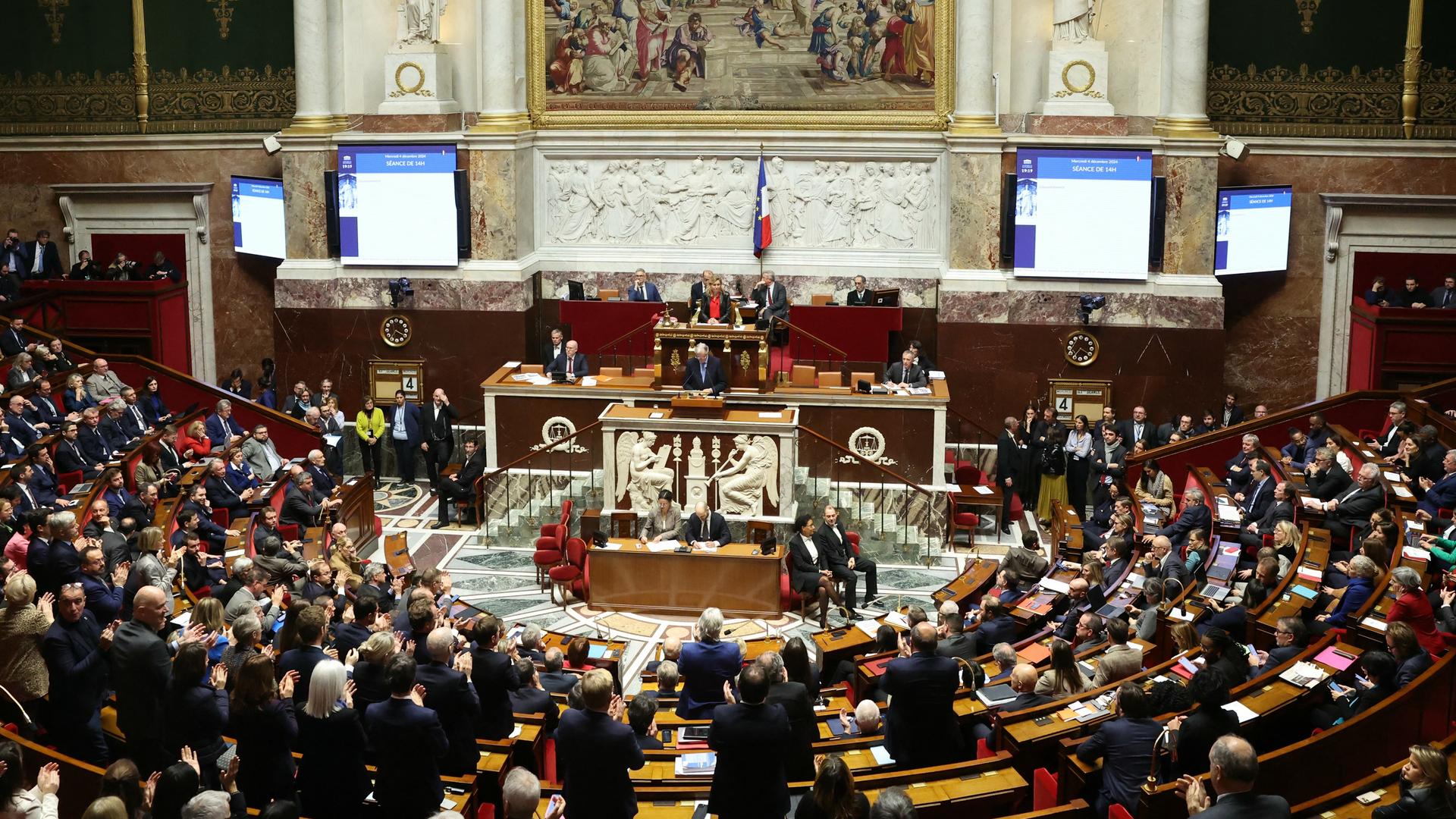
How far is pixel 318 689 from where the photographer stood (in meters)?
7.85

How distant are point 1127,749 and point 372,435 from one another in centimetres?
1437

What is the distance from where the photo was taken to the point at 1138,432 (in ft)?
64.4

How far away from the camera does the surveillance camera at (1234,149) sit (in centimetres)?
2022

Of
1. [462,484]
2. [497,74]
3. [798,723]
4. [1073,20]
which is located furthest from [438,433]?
[798,723]

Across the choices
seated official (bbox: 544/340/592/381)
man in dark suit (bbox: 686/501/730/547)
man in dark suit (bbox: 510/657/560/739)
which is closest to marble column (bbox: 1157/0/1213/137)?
seated official (bbox: 544/340/592/381)

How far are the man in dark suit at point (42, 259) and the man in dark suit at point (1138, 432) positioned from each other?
15931 millimetres

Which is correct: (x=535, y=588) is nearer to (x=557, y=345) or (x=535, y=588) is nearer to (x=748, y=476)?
(x=748, y=476)

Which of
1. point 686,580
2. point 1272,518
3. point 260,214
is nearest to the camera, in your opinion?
point 1272,518

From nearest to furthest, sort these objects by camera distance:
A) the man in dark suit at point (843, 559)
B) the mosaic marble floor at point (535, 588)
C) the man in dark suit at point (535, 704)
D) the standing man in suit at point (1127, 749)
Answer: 1. the standing man in suit at point (1127, 749)
2. the man in dark suit at point (535, 704)
3. the mosaic marble floor at point (535, 588)
4. the man in dark suit at point (843, 559)

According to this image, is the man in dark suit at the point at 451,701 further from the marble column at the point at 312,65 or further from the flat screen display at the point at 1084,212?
the marble column at the point at 312,65

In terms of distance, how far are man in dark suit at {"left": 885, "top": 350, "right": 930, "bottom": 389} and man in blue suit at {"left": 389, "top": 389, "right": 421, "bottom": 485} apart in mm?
6539

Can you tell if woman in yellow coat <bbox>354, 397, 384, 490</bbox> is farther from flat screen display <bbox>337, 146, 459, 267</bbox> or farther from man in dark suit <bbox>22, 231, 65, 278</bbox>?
man in dark suit <bbox>22, 231, 65, 278</bbox>

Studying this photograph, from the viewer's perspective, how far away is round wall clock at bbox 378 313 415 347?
21969 millimetres

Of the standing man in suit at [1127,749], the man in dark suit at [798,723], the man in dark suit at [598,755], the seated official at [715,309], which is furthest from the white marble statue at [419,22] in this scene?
the standing man in suit at [1127,749]
